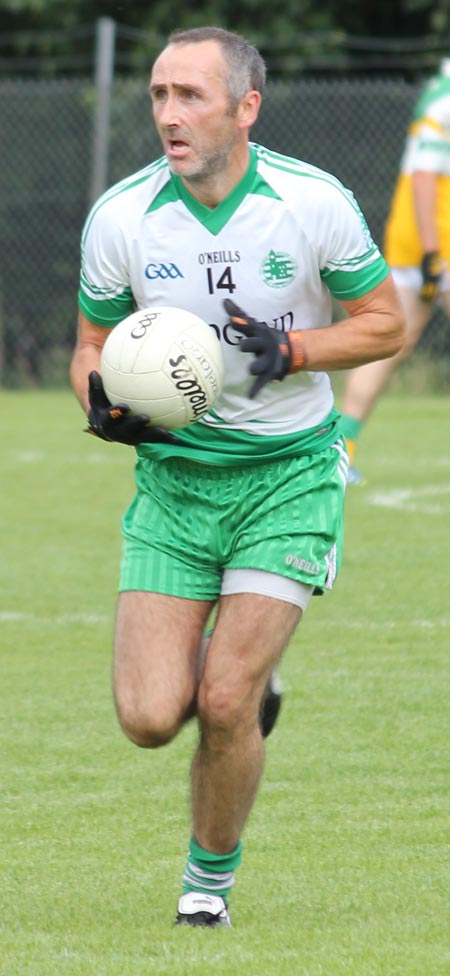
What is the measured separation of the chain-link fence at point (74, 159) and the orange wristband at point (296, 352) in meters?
12.6

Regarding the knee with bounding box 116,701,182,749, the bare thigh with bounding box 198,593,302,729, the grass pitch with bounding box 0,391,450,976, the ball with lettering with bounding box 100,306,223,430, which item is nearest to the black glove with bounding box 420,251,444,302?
the grass pitch with bounding box 0,391,450,976

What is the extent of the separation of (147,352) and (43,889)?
1378mm

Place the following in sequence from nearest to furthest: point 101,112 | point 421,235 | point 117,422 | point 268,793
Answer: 1. point 117,422
2. point 268,793
3. point 421,235
4. point 101,112

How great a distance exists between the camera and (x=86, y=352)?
477 centimetres

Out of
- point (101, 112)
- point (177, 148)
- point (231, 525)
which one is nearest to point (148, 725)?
point (231, 525)

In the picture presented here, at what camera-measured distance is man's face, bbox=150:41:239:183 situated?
4.39 metres

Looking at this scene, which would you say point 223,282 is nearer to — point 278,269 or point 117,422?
point 278,269

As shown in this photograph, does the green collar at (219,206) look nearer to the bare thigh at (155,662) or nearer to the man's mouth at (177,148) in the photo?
the man's mouth at (177,148)

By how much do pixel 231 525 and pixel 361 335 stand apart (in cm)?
57

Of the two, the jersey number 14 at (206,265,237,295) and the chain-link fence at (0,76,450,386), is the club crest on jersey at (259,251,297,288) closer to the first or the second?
the jersey number 14 at (206,265,237,295)

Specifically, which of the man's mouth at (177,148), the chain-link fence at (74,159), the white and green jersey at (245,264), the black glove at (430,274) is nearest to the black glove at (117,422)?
the white and green jersey at (245,264)

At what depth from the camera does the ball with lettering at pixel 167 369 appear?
433cm

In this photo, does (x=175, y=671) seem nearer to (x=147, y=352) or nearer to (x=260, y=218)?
(x=147, y=352)

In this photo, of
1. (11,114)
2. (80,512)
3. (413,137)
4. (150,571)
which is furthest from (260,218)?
(11,114)
